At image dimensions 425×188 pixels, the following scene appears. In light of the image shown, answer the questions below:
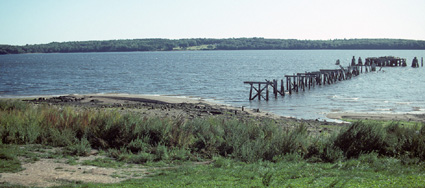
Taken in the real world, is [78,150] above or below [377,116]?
above

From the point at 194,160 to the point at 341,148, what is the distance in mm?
4521

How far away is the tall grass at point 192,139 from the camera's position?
1141 cm

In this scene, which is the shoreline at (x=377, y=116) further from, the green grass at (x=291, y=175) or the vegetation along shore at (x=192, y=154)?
the green grass at (x=291, y=175)

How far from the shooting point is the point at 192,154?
11844 millimetres

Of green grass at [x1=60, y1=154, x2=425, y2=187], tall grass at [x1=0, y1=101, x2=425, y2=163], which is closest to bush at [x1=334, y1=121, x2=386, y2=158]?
tall grass at [x1=0, y1=101, x2=425, y2=163]

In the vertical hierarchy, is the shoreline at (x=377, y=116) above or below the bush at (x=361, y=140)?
below

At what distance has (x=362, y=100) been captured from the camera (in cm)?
A: 3588

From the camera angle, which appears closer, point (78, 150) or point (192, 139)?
point (78, 150)

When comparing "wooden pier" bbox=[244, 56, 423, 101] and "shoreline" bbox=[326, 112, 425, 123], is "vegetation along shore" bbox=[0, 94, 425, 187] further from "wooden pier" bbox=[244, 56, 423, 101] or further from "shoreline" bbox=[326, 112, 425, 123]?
"wooden pier" bbox=[244, 56, 423, 101]

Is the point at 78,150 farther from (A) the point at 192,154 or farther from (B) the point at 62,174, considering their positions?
(A) the point at 192,154

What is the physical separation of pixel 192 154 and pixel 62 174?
3933 millimetres

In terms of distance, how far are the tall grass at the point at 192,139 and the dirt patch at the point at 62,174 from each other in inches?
45.6

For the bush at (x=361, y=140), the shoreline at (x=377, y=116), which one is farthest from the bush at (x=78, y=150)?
the shoreline at (x=377, y=116)

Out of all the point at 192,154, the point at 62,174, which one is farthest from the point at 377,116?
the point at 62,174
